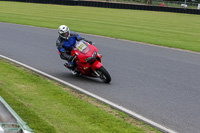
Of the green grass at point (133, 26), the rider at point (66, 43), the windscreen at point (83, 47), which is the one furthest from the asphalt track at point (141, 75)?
the green grass at point (133, 26)

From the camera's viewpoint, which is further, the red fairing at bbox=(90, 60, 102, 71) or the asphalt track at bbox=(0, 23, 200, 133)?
the red fairing at bbox=(90, 60, 102, 71)

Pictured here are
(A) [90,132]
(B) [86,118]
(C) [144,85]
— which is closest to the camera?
(A) [90,132]

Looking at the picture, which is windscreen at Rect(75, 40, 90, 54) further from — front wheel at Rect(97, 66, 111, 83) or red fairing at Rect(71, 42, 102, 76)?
front wheel at Rect(97, 66, 111, 83)

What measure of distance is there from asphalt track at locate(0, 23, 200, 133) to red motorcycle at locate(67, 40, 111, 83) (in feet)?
0.79

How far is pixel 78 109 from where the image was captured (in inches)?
289

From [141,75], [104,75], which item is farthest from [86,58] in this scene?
[141,75]

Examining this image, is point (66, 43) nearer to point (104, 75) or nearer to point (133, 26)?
point (104, 75)

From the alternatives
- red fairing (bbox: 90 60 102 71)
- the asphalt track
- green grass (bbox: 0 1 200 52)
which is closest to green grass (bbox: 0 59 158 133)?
the asphalt track

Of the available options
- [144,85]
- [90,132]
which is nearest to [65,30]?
[144,85]

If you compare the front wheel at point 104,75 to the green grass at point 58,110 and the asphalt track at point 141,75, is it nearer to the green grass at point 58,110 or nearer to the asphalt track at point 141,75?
the asphalt track at point 141,75

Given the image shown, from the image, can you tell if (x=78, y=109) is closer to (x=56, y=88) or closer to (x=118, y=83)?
(x=56, y=88)

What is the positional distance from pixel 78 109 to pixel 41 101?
0.92 m

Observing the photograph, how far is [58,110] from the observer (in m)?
7.14

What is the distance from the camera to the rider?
33.9ft
